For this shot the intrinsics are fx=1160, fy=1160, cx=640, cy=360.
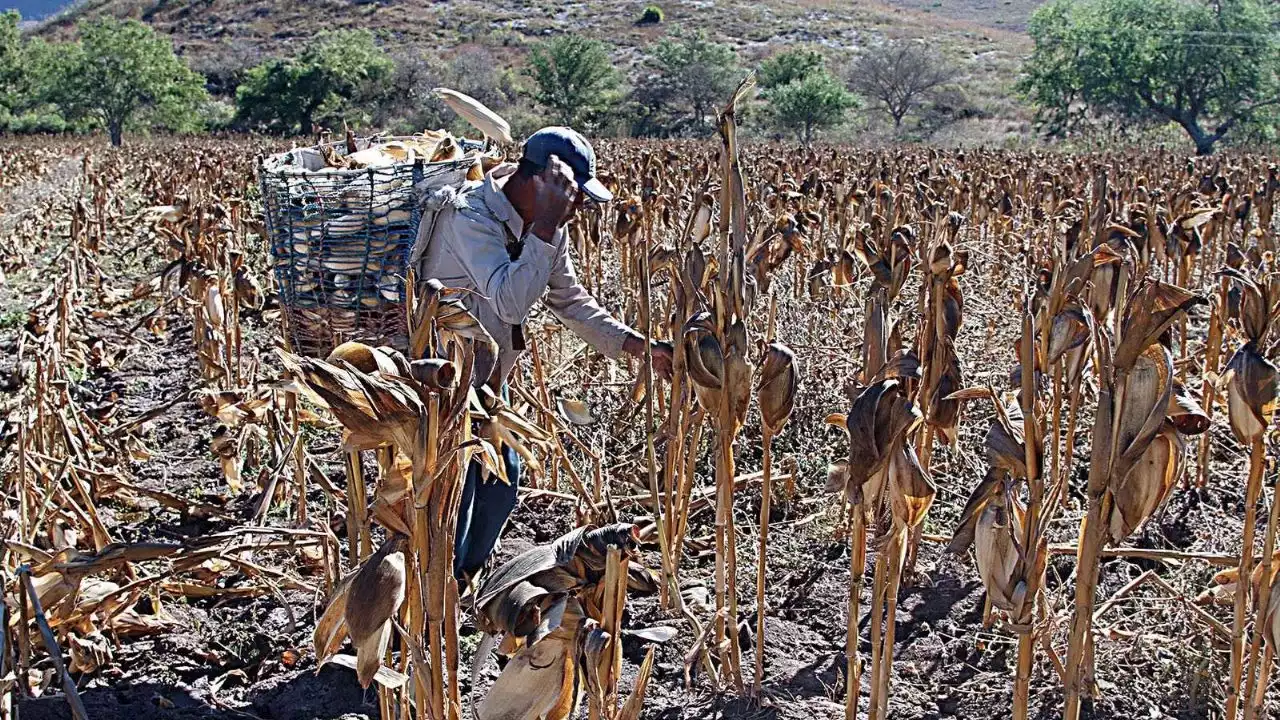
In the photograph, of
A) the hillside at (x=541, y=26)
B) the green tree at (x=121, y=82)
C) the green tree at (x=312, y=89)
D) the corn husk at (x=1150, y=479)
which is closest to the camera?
the corn husk at (x=1150, y=479)

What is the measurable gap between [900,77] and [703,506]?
43.8m

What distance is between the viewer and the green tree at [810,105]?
37.9 metres

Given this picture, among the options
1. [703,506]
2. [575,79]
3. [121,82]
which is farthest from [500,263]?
[121,82]

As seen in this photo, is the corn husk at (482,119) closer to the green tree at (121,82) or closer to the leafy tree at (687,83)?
the leafy tree at (687,83)

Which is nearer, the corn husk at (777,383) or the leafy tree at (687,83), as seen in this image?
the corn husk at (777,383)

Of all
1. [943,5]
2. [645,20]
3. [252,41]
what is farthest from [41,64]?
[943,5]

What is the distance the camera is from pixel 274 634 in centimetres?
319

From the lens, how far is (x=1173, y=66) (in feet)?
110

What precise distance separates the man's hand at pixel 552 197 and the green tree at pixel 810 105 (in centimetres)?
3574

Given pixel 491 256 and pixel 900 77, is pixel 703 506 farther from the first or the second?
pixel 900 77

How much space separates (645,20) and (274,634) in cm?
6364

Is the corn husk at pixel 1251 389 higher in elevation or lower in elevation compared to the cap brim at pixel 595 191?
lower

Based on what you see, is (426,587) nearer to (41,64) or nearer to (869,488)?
(869,488)

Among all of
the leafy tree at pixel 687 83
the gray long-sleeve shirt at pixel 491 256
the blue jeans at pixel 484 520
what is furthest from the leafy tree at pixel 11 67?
the gray long-sleeve shirt at pixel 491 256
